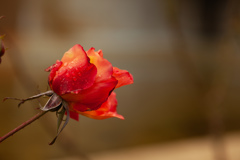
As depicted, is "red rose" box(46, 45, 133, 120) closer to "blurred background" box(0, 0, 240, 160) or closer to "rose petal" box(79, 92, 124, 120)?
"rose petal" box(79, 92, 124, 120)

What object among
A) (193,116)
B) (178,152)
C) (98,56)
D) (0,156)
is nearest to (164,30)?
(193,116)

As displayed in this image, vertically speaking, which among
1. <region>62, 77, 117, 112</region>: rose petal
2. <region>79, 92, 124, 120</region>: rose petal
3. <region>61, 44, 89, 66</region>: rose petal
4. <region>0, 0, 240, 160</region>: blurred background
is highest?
<region>61, 44, 89, 66</region>: rose petal

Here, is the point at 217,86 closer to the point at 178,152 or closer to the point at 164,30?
the point at 178,152

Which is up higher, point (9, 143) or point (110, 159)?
point (9, 143)

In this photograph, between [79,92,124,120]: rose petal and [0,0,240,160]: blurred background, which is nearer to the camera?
[79,92,124,120]: rose petal

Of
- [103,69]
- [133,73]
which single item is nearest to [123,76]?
[103,69]

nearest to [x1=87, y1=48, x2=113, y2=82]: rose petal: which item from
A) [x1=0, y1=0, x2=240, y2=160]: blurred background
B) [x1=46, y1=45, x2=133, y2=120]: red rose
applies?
[x1=46, y1=45, x2=133, y2=120]: red rose

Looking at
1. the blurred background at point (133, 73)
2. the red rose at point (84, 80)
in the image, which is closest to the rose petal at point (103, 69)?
the red rose at point (84, 80)

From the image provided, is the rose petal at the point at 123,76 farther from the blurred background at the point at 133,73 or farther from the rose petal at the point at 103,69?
the blurred background at the point at 133,73
